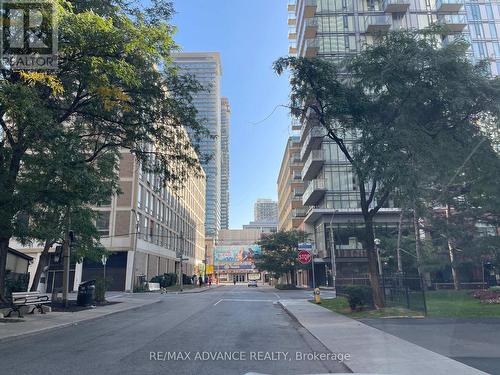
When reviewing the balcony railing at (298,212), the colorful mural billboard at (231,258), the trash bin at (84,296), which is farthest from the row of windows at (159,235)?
the colorful mural billboard at (231,258)

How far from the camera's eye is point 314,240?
59.5 metres

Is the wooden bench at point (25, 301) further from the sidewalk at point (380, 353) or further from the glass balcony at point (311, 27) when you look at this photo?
the glass balcony at point (311, 27)

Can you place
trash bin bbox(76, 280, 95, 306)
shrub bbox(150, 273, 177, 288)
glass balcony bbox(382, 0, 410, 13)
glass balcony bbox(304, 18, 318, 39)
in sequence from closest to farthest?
trash bin bbox(76, 280, 95, 306), glass balcony bbox(382, 0, 410, 13), shrub bbox(150, 273, 177, 288), glass balcony bbox(304, 18, 318, 39)

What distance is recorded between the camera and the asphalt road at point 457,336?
25.8 feet

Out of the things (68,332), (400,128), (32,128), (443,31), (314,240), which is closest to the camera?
(32,128)

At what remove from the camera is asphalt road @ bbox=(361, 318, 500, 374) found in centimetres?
785

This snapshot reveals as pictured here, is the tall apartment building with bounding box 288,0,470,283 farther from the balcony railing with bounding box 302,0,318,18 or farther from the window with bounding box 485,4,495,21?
the window with bounding box 485,4,495,21

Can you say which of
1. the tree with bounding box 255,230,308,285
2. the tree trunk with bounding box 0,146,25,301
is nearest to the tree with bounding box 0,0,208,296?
the tree trunk with bounding box 0,146,25,301

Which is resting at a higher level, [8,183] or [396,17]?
[396,17]

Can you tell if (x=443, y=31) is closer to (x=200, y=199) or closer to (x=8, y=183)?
(x=8, y=183)

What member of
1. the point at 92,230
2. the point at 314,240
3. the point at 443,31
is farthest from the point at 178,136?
the point at 314,240

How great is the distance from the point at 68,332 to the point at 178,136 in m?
8.44

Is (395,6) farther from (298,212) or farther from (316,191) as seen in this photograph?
(298,212)

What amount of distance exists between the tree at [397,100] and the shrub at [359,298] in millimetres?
571
